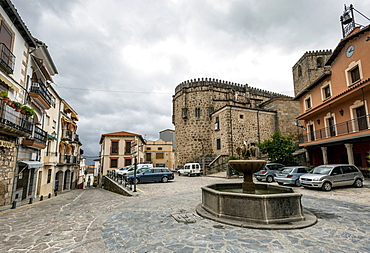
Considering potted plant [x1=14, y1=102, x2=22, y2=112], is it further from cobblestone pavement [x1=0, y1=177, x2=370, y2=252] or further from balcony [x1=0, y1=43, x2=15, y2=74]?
cobblestone pavement [x1=0, y1=177, x2=370, y2=252]

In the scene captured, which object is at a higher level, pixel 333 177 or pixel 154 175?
pixel 333 177

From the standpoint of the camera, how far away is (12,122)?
8.51 metres

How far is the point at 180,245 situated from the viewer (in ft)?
12.8

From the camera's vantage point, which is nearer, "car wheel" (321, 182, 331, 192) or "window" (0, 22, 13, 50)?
"window" (0, 22, 13, 50)

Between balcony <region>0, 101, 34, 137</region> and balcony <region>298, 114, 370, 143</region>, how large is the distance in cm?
1966

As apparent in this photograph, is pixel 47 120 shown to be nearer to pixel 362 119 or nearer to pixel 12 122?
pixel 12 122

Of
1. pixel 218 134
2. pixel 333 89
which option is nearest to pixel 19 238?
pixel 333 89

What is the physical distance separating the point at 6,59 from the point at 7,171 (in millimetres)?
5094

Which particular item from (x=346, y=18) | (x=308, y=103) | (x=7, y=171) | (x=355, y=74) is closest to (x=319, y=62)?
(x=308, y=103)

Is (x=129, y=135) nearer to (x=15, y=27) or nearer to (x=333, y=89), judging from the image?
(x=15, y=27)

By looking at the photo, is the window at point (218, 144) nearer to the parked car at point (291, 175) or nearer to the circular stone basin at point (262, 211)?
the parked car at point (291, 175)

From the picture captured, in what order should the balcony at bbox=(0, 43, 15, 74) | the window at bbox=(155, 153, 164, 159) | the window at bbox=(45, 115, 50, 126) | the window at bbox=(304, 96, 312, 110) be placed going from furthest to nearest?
1. the window at bbox=(155, 153, 164, 159)
2. the window at bbox=(304, 96, 312, 110)
3. the window at bbox=(45, 115, 50, 126)
4. the balcony at bbox=(0, 43, 15, 74)

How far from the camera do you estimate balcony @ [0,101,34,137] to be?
7.87 metres

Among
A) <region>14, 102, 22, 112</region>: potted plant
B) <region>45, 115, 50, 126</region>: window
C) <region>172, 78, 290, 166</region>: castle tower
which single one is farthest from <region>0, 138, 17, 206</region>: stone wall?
<region>172, 78, 290, 166</region>: castle tower
